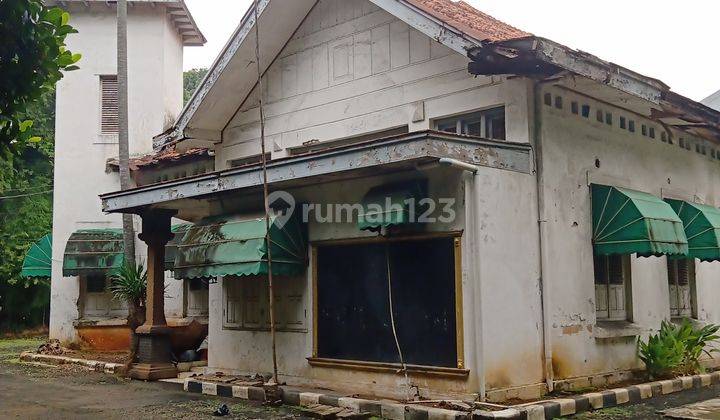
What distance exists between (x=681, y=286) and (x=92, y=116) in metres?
14.2

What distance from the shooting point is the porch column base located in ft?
43.0

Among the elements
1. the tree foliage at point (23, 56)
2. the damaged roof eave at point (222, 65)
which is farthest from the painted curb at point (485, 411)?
the tree foliage at point (23, 56)

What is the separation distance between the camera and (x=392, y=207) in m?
9.45

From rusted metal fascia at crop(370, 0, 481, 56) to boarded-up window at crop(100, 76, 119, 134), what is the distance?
34.4ft

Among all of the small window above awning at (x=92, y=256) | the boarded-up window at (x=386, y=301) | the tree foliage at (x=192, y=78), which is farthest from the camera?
the tree foliage at (x=192, y=78)

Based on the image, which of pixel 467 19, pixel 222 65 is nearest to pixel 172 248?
pixel 222 65

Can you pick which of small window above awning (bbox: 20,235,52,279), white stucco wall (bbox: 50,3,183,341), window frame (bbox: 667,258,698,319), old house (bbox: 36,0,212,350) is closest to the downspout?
window frame (bbox: 667,258,698,319)

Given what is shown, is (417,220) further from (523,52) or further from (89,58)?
(89,58)

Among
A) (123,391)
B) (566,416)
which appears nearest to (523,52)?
(566,416)

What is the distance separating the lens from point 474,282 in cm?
916

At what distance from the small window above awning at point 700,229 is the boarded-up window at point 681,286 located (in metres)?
0.71

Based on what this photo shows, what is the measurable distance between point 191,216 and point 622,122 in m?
7.55

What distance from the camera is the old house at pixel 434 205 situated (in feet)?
30.6

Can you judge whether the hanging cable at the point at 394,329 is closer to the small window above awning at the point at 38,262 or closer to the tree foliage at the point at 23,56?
the tree foliage at the point at 23,56
